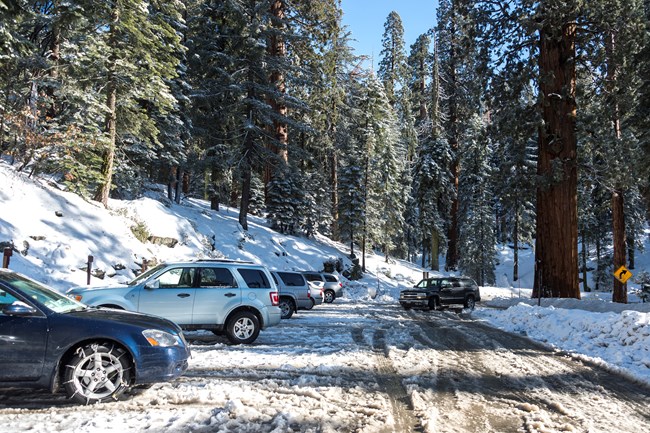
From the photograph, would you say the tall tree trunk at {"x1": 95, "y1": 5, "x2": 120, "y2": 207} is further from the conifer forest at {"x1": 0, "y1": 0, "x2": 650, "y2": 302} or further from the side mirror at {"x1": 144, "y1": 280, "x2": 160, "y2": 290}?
the side mirror at {"x1": 144, "y1": 280, "x2": 160, "y2": 290}

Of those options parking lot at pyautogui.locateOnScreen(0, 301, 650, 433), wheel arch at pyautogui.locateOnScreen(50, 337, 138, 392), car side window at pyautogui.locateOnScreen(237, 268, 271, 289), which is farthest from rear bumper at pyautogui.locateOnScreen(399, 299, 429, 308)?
wheel arch at pyautogui.locateOnScreen(50, 337, 138, 392)

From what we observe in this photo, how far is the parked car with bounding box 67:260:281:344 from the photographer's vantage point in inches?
341

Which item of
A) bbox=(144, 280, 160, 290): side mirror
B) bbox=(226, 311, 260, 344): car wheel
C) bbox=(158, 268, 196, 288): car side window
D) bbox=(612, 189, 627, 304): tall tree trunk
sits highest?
bbox=(612, 189, 627, 304): tall tree trunk

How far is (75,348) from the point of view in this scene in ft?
16.6

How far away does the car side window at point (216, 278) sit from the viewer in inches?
370

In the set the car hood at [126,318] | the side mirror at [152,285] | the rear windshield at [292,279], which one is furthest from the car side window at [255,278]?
the rear windshield at [292,279]

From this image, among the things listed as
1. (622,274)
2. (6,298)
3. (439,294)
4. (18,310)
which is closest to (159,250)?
(439,294)

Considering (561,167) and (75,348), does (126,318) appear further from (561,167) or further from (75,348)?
(561,167)

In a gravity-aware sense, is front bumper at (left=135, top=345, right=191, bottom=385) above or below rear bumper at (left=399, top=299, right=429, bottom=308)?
Result: above

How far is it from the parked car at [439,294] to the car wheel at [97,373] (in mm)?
17284

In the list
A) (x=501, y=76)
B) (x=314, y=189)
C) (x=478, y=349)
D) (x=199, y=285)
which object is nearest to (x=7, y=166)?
(x=199, y=285)

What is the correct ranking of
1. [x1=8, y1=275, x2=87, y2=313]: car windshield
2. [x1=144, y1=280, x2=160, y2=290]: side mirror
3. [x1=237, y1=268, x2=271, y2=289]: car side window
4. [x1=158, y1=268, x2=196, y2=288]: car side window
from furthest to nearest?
[x1=237, y1=268, x2=271, y2=289]: car side window → [x1=158, y1=268, x2=196, y2=288]: car side window → [x1=144, y1=280, x2=160, y2=290]: side mirror → [x1=8, y1=275, x2=87, y2=313]: car windshield

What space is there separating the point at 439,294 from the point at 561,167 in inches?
344

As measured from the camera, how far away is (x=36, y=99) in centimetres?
1539
